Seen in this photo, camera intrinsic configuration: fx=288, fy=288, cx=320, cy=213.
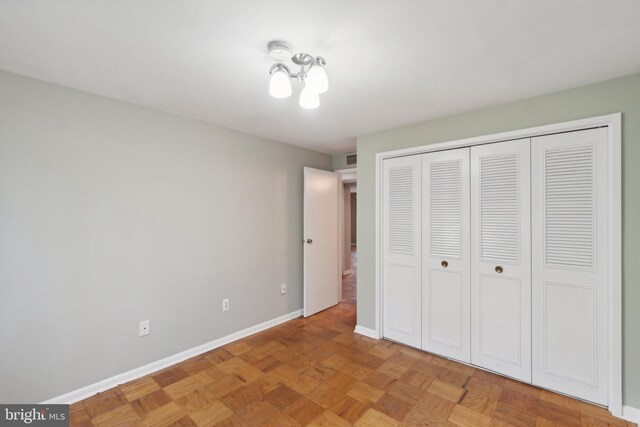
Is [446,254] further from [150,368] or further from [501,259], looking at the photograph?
[150,368]

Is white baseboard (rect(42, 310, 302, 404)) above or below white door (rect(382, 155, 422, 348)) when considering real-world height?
below

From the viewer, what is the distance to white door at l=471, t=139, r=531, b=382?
2289 millimetres

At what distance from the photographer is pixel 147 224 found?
246 cm

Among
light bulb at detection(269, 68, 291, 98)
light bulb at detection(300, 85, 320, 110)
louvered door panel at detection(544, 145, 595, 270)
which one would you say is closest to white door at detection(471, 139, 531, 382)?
louvered door panel at detection(544, 145, 595, 270)

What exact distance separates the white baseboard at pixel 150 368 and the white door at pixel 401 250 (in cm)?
145

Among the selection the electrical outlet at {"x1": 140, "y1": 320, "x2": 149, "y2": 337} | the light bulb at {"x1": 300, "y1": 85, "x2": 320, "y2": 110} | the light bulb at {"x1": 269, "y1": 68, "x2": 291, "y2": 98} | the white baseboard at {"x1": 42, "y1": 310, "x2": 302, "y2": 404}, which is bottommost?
the white baseboard at {"x1": 42, "y1": 310, "x2": 302, "y2": 404}

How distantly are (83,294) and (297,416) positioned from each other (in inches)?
70.1

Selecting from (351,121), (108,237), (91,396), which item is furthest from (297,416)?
(351,121)

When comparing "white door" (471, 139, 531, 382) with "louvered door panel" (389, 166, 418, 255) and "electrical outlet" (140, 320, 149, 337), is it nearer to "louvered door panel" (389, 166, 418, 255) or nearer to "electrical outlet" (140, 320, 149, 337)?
"louvered door panel" (389, 166, 418, 255)

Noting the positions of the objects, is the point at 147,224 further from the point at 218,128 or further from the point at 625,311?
the point at 625,311

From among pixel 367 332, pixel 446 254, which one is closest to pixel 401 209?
pixel 446 254

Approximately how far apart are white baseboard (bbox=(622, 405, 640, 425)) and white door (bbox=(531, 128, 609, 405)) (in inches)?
3.9

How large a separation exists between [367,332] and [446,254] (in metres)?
1.24

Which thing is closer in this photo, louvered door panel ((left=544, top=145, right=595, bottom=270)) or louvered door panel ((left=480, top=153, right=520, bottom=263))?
louvered door panel ((left=544, top=145, right=595, bottom=270))
